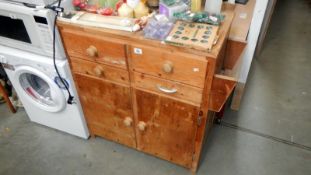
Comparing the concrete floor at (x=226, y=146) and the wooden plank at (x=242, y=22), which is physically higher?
the wooden plank at (x=242, y=22)

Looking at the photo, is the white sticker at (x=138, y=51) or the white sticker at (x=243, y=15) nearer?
the white sticker at (x=138, y=51)

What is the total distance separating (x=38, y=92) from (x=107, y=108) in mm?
575

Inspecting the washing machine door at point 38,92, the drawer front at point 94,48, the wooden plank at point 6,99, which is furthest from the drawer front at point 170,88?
the wooden plank at point 6,99

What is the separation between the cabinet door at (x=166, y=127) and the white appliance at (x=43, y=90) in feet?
1.43

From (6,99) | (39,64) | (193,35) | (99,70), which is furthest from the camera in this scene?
(6,99)

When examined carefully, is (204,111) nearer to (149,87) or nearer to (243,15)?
(149,87)

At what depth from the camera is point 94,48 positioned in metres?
1.26

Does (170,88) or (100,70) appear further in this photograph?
(100,70)

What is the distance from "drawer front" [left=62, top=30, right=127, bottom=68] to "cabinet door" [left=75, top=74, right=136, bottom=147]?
0.15 m

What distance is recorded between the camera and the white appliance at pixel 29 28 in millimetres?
1263

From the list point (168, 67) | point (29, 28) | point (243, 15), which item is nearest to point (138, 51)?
point (168, 67)

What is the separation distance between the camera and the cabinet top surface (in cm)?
107

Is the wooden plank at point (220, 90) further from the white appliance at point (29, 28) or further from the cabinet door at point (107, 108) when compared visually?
the white appliance at point (29, 28)

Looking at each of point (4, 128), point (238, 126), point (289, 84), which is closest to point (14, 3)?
point (4, 128)
